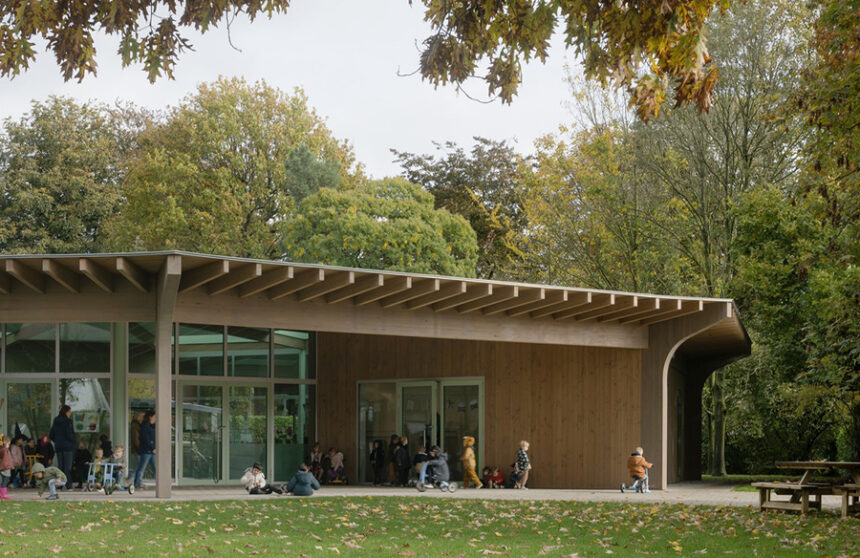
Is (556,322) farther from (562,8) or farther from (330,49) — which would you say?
(562,8)

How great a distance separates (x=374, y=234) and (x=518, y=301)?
52.2 feet

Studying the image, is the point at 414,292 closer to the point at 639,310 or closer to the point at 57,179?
the point at 639,310

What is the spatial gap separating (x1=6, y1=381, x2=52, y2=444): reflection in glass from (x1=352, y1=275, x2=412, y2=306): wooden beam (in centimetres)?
632

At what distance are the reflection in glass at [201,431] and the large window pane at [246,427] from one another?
296 mm

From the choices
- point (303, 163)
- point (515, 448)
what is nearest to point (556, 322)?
point (515, 448)

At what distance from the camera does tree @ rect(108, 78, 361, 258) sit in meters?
34.1

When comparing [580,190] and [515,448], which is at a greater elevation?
[580,190]

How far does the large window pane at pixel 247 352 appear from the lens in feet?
66.0

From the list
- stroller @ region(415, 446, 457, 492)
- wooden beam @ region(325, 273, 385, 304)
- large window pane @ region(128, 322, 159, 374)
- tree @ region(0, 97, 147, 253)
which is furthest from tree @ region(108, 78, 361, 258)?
wooden beam @ region(325, 273, 385, 304)

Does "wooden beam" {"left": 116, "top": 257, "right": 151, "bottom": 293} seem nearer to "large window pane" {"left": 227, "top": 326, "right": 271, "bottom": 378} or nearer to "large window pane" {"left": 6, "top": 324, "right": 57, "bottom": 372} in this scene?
"large window pane" {"left": 6, "top": 324, "right": 57, "bottom": 372}

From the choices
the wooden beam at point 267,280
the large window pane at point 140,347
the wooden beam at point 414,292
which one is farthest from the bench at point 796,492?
the large window pane at point 140,347

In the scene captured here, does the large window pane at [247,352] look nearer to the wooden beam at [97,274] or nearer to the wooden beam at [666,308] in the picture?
the wooden beam at [97,274]

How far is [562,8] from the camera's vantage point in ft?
17.0

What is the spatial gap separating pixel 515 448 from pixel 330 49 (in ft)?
46.4
